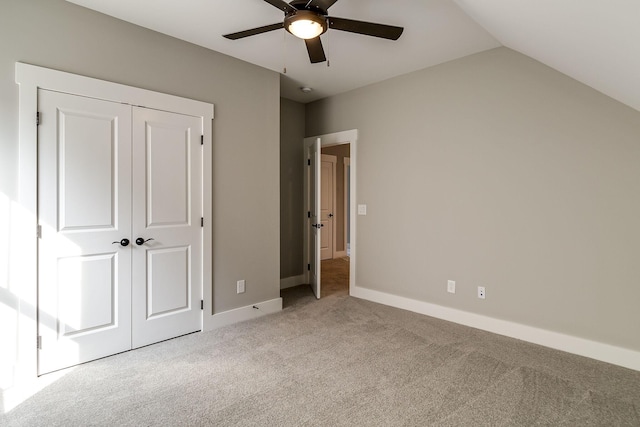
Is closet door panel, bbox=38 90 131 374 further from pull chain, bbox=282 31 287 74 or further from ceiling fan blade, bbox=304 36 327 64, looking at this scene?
ceiling fan blade, bbox=304 36 327 64

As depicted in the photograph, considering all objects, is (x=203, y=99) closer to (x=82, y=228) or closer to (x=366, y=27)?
(x=82, y=228)

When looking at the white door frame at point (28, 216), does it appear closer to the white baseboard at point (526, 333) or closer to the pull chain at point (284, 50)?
the pull chain at point (284, 50)

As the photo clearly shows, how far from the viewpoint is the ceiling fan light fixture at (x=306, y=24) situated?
1.93m

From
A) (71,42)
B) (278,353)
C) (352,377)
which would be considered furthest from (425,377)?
(71,42)

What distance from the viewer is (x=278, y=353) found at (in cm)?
271

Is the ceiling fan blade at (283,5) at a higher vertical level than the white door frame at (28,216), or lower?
higher

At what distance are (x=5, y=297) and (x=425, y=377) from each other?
289cm

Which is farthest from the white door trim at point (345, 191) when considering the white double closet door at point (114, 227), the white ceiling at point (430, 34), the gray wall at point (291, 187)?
the white double closet door at point (114, 227)

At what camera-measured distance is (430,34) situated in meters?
2.85

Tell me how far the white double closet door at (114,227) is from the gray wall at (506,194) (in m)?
2.15

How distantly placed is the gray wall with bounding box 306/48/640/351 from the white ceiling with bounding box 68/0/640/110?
0.24m

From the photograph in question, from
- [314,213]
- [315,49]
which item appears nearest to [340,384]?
[315,49]

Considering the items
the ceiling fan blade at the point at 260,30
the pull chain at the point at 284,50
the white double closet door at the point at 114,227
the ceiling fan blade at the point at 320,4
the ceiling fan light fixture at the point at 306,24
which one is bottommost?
the white double closet door at the point at 114,227

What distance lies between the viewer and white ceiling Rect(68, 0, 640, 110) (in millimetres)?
1749
